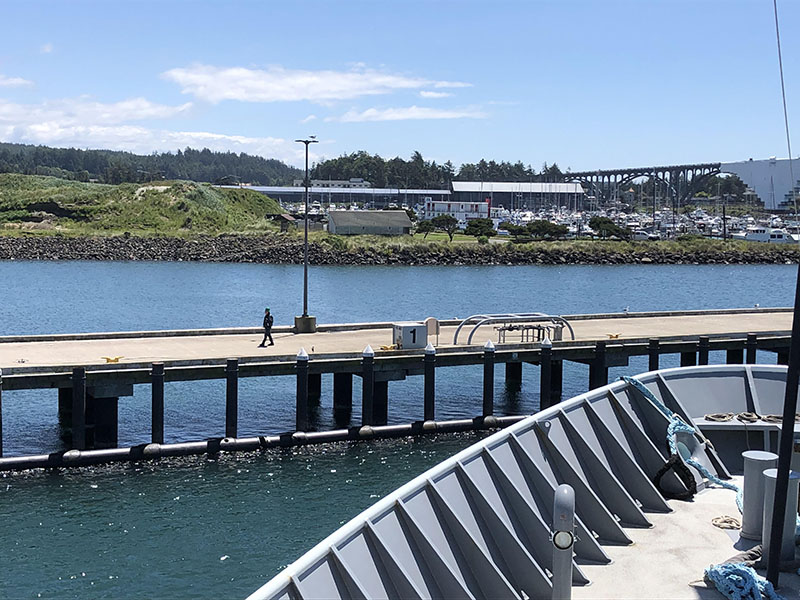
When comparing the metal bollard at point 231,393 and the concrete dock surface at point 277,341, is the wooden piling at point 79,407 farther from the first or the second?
the metal bollard at point 231,393

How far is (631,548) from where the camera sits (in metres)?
12.3

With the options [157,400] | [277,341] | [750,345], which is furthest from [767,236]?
[157,400]

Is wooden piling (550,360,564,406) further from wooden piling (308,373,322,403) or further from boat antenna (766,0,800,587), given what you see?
boat antenna (766,0,800,587)

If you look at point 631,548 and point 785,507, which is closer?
point 785,507

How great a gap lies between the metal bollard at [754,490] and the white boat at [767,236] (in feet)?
573

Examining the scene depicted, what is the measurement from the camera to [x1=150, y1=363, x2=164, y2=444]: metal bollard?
2767 cm

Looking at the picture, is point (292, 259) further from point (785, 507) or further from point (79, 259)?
point (785, 507)

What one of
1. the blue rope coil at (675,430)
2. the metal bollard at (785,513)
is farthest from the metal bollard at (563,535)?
the blue rope coil at (675,430)

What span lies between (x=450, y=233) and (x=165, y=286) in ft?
218

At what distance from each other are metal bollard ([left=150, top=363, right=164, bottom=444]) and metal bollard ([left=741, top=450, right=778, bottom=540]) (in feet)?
63.1

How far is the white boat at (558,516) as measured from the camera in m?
10.3

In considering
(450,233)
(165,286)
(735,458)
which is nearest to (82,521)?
(735,458)

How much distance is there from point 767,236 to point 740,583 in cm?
18462

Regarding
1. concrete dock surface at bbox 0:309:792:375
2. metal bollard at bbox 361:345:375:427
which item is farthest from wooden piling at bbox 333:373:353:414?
metal bollard at bbox 361:345:375:427
